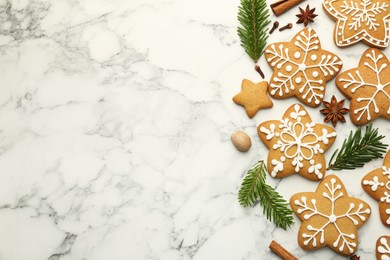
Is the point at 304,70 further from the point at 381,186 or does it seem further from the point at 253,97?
the point at 381,186

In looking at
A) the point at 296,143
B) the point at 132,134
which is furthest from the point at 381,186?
the point at 132,134

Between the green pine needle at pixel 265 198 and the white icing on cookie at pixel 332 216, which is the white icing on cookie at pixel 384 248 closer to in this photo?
the white icing on cookie at pixel 332 216

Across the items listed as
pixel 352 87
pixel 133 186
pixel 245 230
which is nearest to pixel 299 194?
pixel 245 230

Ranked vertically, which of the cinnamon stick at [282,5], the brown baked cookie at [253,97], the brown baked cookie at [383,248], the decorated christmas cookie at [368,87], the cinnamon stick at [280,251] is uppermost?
the cinnamon stick at [282,5]

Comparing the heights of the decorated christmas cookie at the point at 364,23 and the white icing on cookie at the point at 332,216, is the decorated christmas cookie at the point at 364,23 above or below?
above

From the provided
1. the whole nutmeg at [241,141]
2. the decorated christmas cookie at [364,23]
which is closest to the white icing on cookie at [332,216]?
the whole nutmeg at [241,141]

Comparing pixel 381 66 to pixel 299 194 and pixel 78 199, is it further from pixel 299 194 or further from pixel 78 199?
pixel 78 199

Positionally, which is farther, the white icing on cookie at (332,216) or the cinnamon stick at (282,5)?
the cinnamon stick at (282,5)

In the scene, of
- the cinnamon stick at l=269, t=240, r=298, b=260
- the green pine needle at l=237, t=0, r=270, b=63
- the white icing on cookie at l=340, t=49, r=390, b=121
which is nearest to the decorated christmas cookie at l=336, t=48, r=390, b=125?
the white icing on cookie at l=340, t=49, r=390, b=121
